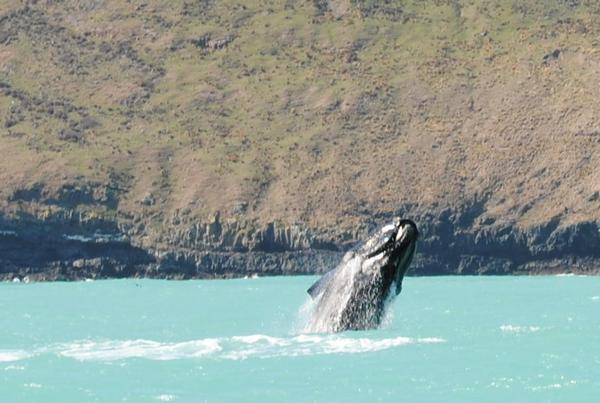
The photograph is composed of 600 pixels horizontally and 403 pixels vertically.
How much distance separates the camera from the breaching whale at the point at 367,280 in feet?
131

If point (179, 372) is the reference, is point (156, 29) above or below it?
above

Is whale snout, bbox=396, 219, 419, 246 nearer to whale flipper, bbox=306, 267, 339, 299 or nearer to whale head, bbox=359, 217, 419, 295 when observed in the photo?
whale head, bbox=359, 217, 419, 295

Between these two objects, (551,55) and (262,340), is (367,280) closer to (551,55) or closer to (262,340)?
(262,340)

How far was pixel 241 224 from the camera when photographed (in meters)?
143

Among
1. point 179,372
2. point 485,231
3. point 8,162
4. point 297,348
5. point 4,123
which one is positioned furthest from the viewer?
point 4,123

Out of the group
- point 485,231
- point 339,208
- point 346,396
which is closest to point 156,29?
point 339,208

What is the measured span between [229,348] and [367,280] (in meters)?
6.69

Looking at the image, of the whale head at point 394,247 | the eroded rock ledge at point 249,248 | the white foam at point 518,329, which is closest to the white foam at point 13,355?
the whale head at point 394,247

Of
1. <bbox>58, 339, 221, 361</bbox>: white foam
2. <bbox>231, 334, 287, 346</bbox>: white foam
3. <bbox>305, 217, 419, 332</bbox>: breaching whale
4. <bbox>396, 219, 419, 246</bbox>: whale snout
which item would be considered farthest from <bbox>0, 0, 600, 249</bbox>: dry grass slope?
<bbox>396, 219, 419, 246</bbox>: whale snout

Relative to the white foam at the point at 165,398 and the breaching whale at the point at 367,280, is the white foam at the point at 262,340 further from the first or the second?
the white foam at the point at 165,398

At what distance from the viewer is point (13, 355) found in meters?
46.6

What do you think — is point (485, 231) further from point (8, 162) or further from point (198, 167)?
point (8, 162)

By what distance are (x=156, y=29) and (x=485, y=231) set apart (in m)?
55.1

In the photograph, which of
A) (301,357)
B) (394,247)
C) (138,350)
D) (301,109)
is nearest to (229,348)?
(138,350)
